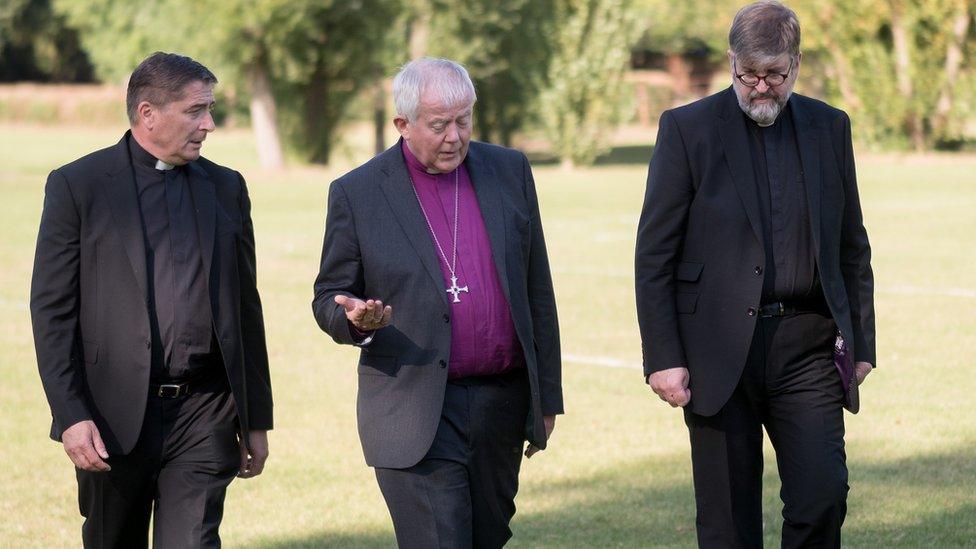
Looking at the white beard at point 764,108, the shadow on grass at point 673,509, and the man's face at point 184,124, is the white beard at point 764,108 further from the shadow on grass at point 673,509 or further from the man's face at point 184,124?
the shadow on grass at point 673,509

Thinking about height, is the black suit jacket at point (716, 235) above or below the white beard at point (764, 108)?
below

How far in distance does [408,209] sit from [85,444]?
1286 mm

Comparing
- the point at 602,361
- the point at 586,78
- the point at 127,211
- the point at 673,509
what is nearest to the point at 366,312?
the point at 127,211

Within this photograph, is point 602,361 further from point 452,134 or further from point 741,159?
point 452,134

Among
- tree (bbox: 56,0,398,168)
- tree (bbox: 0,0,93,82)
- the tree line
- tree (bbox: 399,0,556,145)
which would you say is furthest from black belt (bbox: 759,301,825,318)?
tree (bbox: 0,0,93,82)

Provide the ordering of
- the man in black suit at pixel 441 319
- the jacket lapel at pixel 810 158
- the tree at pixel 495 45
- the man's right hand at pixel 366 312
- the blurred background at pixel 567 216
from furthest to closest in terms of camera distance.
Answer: the tree at pixel 495 45 → the blurred background at pixel 567 216 → the jacket lapel at pixel 810 158 → the man in black suit at pixel 441 319 → the man's right hand at pixel 366 312

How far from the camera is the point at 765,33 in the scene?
497 centimetres

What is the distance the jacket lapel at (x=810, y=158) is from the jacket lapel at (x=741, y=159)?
0.17m

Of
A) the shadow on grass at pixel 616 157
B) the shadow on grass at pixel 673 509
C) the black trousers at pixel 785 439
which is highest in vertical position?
the black trousers at pixel 785 439

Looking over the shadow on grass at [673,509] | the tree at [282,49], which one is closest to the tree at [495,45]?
the tree at [282,49]

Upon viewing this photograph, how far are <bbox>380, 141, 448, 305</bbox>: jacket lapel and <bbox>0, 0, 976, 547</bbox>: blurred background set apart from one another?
2.69 metres

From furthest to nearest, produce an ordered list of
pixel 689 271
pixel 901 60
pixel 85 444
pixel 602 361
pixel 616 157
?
pixel 616 157
pixel 901 60
pixel 602 361
pixel 689 271
pixel 85 444

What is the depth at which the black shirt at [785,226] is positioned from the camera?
5.18 metres

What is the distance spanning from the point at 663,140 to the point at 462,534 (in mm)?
1558
